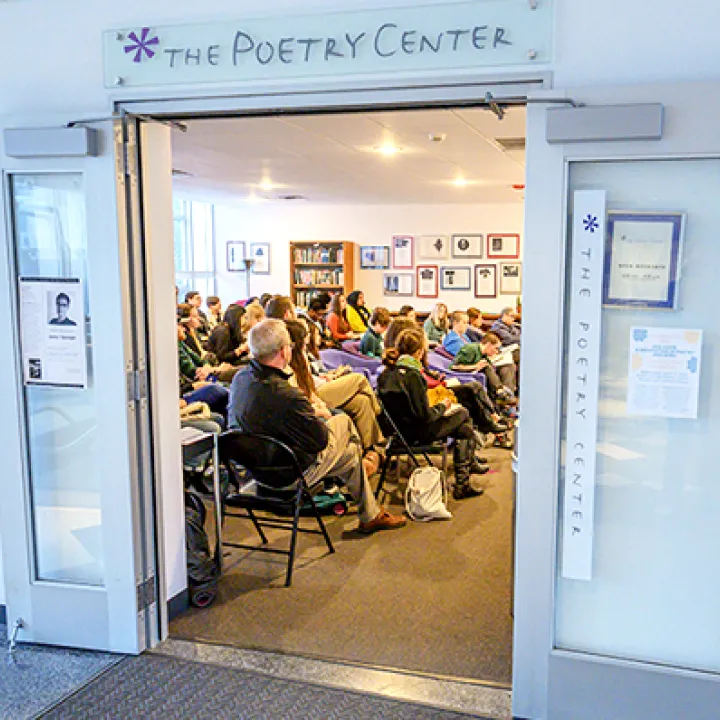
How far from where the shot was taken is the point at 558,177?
Result: 7.61 feet

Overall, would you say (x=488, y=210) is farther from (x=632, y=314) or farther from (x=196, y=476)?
(x=632, y=314)

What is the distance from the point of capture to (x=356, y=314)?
392 inches

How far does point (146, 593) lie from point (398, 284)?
9.20 m

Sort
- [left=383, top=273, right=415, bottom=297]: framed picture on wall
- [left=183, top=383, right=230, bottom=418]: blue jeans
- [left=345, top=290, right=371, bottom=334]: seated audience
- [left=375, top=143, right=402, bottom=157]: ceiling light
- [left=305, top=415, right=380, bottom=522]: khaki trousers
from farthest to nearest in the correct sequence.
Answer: [left=383, top=273, right=415, bottom=297]: framed picture on wall
[left=345, top=290, right=371, bottom=334]: seated audience
[left=375, top=143, right=402, bottom=157]: ceiling light
[left=183, top=383, right=230, bottom=418]: blue jeans
[left=305, top=415, right=380, bottom=522]: khaki trousers

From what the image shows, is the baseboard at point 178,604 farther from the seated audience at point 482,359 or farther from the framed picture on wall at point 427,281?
the framed picture on wall at point 427,281

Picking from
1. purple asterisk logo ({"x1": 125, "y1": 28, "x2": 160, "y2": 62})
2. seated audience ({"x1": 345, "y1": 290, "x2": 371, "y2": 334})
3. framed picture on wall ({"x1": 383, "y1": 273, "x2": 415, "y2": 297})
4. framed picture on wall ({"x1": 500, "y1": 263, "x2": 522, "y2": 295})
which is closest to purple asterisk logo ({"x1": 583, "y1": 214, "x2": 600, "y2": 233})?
purple asterisk logo ({"x1": 125, "y1": 28, "x2": 160, "y2": 62})

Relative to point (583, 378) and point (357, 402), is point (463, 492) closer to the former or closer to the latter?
point (357, 402)

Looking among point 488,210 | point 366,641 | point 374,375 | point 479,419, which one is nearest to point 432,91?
point 366,641

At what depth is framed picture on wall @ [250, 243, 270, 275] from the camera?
1241 centimetres

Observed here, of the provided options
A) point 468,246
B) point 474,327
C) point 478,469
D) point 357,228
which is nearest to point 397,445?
point 478,469

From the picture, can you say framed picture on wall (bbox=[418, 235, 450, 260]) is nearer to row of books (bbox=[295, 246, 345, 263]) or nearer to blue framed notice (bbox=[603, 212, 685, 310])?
row of books (bbox=[295, 246, 345, 263])

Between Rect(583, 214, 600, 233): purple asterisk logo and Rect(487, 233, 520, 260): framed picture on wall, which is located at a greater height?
Rect(487, 233, 520, 260): framed picture on wall

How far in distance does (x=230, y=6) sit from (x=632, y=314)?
5.56 ft

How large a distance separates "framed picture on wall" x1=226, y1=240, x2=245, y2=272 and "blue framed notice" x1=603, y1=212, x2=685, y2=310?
1056 cm
